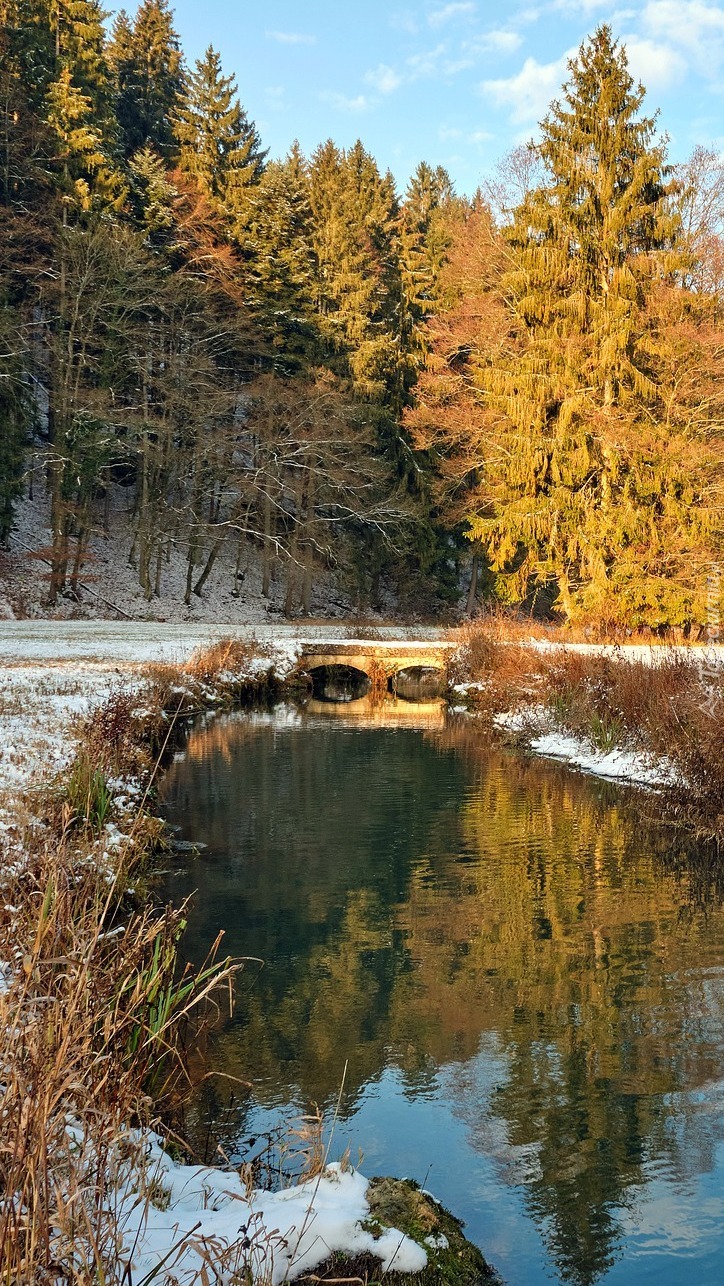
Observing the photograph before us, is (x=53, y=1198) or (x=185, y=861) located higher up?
(x=53, y=1198)

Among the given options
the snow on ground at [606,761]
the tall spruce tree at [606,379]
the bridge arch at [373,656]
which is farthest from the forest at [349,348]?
the snow on ground at [606,761]

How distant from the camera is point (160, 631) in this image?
28.9m

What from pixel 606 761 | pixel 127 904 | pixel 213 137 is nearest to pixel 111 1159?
pixel 127 904

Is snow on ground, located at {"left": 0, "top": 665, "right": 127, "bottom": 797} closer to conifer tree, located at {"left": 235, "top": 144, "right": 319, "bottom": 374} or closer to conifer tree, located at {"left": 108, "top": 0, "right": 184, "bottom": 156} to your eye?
conifer tree, located at {"left": 235, "top": 144, "right": 319, "bottom": 374}

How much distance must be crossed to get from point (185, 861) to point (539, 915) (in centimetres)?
343

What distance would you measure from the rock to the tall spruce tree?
22633 millimetres

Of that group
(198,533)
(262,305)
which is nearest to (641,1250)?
(198,533)

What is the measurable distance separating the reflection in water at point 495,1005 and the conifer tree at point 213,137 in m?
36.6

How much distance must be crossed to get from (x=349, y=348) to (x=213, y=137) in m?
11.8

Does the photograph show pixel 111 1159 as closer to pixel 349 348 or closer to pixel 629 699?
pixel 629 699

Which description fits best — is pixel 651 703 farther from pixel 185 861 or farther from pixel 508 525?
pixel 508 525

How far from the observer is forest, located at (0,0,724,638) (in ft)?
84.6

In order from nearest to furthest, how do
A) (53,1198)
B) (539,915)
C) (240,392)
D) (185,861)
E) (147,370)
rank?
1. (53,1198)
2. (539,915)
3. (185,861)
4. (147,370)
5. (240,392)

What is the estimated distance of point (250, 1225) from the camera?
324cm
